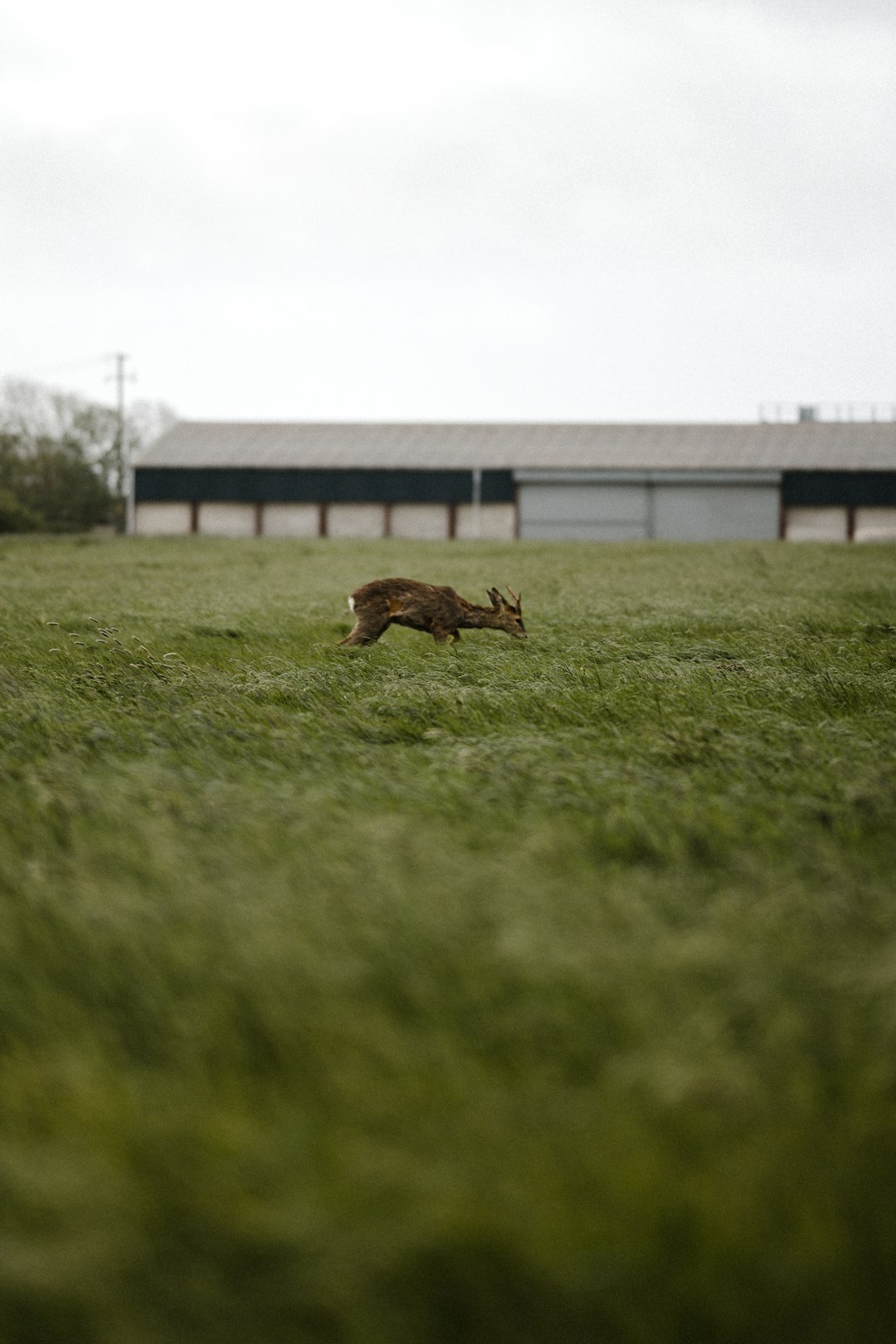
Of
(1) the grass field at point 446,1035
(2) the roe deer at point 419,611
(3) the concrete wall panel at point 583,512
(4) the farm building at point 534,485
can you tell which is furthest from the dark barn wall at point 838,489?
(1) the grass field at point 446,1035

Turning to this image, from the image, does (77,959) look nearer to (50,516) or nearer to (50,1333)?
(50,1333)

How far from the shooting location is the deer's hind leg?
27.2 feet

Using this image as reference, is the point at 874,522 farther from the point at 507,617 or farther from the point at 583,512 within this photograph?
the point at 507,617

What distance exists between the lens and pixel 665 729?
497 cm

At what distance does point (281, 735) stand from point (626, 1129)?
313cm

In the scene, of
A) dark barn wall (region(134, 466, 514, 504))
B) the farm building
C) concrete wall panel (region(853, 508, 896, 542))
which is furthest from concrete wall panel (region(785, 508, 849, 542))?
dark barn wall (region(134, 466, 514, 504))

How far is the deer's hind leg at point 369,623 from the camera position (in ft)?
27.2

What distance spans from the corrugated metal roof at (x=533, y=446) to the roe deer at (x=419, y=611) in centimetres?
4109

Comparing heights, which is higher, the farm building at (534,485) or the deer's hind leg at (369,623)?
the farm building at (534,485)

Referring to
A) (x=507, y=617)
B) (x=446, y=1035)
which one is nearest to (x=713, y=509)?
(x=507, y=617)

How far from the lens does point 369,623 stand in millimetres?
8367

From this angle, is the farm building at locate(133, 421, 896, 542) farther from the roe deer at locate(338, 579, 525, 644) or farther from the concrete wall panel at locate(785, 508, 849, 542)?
the roe deer at locate(338, 579, 525, 644)

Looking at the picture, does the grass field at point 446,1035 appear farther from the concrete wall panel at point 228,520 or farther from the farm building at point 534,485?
the concrete wall panel at point 228,520

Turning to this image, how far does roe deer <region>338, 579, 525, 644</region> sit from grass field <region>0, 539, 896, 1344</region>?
346cm
